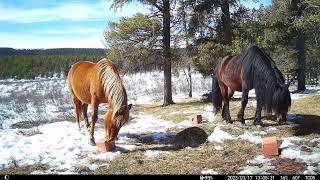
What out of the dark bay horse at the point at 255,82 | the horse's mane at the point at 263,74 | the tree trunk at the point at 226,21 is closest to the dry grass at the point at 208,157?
the dark bay horse at the point at 255,82

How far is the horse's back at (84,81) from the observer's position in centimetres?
902

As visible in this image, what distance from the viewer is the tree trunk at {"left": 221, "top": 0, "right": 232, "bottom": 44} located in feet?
57.9

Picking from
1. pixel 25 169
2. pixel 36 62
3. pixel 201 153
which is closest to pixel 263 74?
pixel 201 153

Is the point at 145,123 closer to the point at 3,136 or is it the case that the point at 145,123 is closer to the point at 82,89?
the point at 82,89

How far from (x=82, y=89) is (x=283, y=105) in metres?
4.95

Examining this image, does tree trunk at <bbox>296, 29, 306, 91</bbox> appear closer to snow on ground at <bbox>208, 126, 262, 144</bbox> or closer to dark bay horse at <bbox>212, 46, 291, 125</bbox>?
dark bay horse at <bbox>212, 46, 291, 125</bbox>

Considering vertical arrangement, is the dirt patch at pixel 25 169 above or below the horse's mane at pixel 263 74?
below

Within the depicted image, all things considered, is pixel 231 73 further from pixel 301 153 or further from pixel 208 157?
pixel 301 153

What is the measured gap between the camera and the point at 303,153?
293 inches

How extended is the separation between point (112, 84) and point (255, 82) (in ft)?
12.2

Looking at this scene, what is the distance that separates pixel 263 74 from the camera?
31.5 feet

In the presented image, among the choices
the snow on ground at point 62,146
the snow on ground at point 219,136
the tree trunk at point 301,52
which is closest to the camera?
the snow on ground at point 62,146

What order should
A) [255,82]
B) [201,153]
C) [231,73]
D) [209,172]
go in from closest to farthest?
1. [209,172]
2. [201,153]
3. [255,82]
4. [231,73]

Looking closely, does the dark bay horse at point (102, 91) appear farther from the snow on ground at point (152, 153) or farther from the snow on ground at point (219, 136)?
the snow on ground at point (219, 136)
